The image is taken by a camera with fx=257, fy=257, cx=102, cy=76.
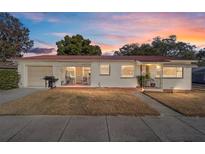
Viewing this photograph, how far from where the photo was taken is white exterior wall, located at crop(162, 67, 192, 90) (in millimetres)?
22344

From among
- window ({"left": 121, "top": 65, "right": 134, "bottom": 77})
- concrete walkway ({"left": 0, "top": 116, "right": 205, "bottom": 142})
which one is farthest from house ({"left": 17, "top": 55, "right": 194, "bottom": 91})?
concrete walkway ({"left": 0, "top": 116, "right": 205, "bottom": 142})

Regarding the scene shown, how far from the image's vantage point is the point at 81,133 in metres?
7.28

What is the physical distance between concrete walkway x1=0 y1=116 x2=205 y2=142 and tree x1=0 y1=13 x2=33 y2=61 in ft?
113

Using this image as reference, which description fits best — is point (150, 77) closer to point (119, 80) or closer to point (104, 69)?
point (119, 80)

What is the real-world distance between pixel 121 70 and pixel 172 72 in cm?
448

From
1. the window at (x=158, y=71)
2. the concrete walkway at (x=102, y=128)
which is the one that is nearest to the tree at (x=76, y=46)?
the window at (x=158, y=71)

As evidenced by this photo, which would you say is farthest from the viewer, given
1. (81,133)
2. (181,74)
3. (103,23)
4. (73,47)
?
(73,47)

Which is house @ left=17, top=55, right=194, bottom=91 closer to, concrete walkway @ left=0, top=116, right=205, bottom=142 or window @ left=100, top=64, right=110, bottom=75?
window @ left=100, top=64, right=110, bottom=75

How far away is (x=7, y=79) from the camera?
850 inches

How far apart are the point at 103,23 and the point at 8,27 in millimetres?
22575

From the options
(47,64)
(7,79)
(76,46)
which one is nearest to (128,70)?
(47,64)

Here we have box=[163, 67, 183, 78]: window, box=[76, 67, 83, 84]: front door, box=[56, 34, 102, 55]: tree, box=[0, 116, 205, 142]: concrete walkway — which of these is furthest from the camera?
box=[56, 34, 102, 55]: tree
